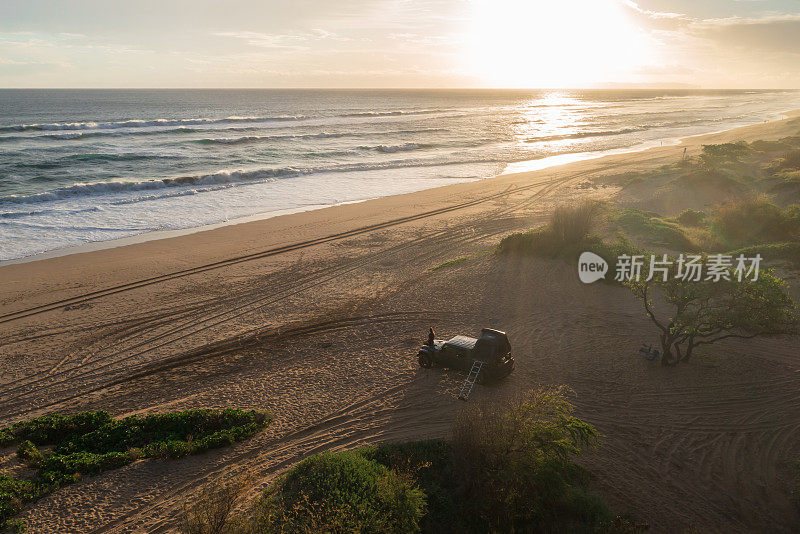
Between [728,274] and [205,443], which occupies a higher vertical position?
[728,274]

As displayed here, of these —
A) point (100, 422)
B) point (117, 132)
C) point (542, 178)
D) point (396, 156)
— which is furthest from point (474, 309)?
point (117, 132)

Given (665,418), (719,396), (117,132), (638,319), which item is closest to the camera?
(665,418)

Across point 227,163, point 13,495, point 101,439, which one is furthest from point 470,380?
point 227,163

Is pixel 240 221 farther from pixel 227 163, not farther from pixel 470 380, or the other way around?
pixel 227 163

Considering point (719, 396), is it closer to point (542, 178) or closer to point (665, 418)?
Answer: point (665, 418)

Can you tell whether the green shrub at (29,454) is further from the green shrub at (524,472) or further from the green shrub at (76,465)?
the green shrub at (524,472)

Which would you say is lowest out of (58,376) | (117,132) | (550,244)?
(58,376)

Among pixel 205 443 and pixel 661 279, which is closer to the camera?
pixel 205 443
